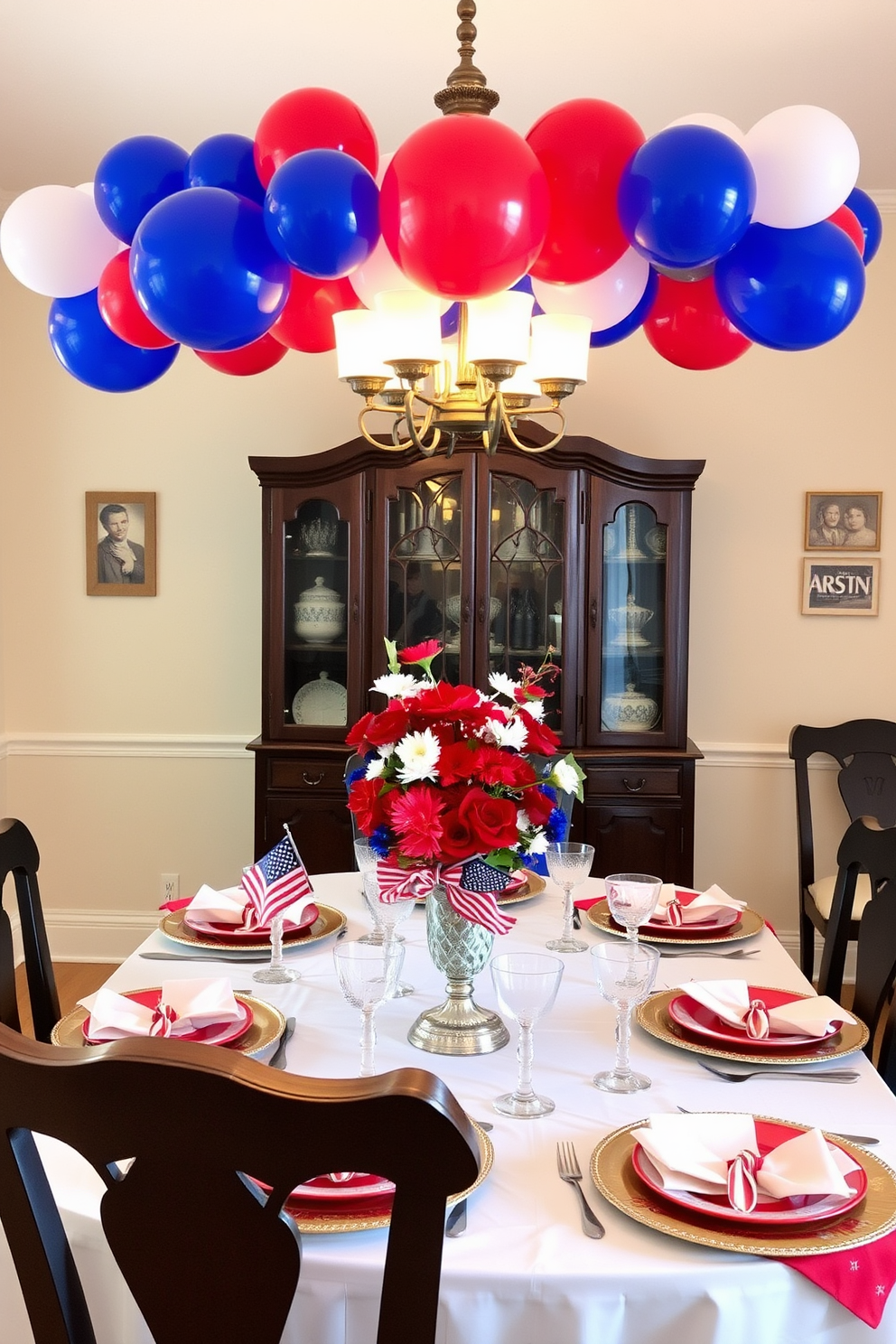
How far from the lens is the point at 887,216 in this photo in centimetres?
393

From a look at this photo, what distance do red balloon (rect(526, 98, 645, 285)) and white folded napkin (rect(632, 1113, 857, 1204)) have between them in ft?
3.97

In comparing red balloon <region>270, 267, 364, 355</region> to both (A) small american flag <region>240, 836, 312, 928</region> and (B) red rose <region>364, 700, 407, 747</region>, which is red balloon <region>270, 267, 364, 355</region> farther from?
(A) small american flag <region>240, 836, 312, 928</region>

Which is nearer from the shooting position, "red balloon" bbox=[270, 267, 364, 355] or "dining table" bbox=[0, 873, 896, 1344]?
"dining table" bbox=[0, 873, 896, 1344]

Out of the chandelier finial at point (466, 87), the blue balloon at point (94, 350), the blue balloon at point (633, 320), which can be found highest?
the chandelier finial at point (466, 87)

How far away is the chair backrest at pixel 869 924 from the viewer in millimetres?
1911

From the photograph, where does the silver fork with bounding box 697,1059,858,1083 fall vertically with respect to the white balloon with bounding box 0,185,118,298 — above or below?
below

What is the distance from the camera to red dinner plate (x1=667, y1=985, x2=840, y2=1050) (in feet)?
5.45

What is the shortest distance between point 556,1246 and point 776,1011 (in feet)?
2.15

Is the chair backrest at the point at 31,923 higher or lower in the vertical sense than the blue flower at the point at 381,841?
lower

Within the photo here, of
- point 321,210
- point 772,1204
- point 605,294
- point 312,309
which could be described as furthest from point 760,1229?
point 312,309

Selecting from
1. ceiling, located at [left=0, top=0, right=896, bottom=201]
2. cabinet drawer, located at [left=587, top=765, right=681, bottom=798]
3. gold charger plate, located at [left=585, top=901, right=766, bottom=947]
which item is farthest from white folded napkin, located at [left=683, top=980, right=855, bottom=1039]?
ceiling, located at [left=0, top=0, right=896, bottom=201]

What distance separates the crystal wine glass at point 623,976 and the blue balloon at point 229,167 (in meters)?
1.24

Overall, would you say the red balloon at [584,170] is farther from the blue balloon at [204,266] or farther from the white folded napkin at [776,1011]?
the white folded napkin at [776,1011]

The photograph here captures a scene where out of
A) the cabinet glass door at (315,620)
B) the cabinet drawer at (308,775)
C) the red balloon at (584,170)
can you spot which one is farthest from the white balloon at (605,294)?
the cabinet drawer at (308,775)
